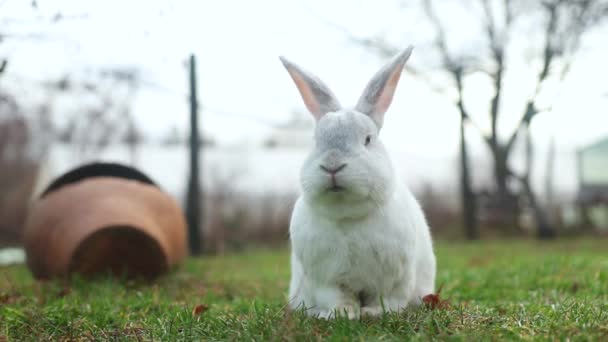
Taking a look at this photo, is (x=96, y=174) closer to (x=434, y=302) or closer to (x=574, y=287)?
(x=434, y=302)

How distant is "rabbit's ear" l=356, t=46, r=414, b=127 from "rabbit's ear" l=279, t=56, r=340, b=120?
15cm

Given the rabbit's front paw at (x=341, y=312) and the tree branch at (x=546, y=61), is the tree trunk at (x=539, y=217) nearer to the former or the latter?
the tree branch at (x=546, y=61)

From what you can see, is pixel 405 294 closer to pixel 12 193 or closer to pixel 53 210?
pixel 53 210

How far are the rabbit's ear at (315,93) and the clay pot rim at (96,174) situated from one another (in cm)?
390

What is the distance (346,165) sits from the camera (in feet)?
9.10

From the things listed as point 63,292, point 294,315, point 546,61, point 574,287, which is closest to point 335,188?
point 294,315

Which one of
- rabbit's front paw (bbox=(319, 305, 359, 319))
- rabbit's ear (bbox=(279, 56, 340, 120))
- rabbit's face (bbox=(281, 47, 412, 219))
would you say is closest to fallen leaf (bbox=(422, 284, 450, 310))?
rabbit's front paw (bbox=(319, 305, 359, 319))

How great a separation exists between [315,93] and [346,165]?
62cm

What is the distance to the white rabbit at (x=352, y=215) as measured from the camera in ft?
9.31

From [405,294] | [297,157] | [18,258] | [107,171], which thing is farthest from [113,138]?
[405,294]

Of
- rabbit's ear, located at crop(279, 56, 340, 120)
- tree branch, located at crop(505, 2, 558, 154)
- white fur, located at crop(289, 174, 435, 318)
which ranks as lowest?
white fur, located at crop(289, 174, 435, 318)

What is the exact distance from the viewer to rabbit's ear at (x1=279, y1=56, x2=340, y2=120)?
3221mm

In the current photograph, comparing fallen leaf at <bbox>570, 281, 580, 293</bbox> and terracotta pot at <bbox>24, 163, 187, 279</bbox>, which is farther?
terracotta pot at <bbox>24, 163, 187, 279</bbox>

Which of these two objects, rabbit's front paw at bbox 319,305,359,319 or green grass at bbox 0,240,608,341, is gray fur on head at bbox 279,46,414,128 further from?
green grass at bbox 0,240,608,341
